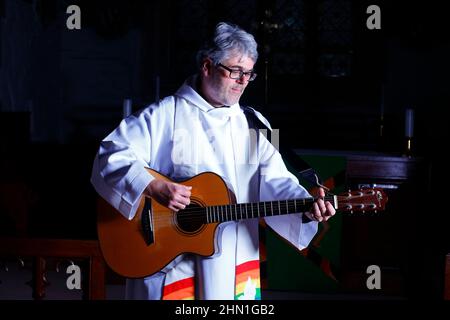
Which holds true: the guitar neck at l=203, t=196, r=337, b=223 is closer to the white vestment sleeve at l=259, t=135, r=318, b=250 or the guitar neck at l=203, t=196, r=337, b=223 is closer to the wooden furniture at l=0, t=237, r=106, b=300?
the white vestment sleeve at l=259, t=135, r=318, b=250

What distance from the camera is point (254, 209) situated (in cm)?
292

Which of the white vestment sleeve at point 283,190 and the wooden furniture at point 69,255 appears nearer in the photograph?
the wooden furniture at point 69,255

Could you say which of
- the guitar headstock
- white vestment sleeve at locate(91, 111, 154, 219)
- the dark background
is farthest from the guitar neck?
the dark background

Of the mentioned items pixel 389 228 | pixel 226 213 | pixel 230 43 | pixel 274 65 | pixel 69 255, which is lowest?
pixel 389 228

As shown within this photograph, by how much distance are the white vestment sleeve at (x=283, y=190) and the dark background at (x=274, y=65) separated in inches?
162

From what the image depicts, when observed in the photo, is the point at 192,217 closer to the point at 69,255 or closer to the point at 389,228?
the point at 69,255

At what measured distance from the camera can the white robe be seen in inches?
112

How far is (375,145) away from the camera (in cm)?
748

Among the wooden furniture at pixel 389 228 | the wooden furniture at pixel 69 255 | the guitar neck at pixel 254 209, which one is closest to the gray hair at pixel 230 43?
the guitar neck at pixel 254 209

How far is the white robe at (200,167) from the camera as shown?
2842 millimetres

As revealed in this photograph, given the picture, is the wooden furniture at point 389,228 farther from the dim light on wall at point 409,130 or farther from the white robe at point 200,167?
the white robe at point 200,167

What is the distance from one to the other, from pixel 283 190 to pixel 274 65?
5017 millimetres

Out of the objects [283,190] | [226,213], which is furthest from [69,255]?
[283,190]

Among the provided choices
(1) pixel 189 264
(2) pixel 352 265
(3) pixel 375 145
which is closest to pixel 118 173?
(1) pixel 189 264
